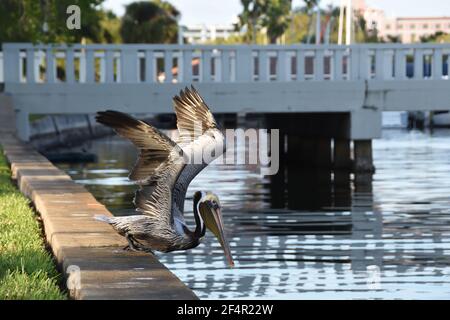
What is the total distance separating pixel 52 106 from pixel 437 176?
11.0 metres

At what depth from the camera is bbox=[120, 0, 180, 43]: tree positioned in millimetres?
109000

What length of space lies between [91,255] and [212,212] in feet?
3.66

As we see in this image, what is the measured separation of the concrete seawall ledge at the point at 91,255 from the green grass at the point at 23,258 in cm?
13

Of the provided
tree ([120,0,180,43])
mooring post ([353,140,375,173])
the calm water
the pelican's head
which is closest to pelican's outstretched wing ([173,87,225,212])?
the pelican's head

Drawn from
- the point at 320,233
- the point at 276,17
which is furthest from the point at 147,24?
the point at 320,233

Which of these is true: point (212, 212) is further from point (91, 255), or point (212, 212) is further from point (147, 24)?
point (147, 24)

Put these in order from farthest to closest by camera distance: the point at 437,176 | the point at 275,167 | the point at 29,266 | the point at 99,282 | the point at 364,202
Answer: the point at 275,167 → the point at 437,176 → the point at 364,202 → the point at 29,266 → the point at 99,282

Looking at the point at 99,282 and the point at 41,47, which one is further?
the point at 41,47

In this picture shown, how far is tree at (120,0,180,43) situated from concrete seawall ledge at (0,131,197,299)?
91.4m

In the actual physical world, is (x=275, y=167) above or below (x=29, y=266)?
below

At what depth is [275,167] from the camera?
4506 cm

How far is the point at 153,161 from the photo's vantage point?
38.9 feet
